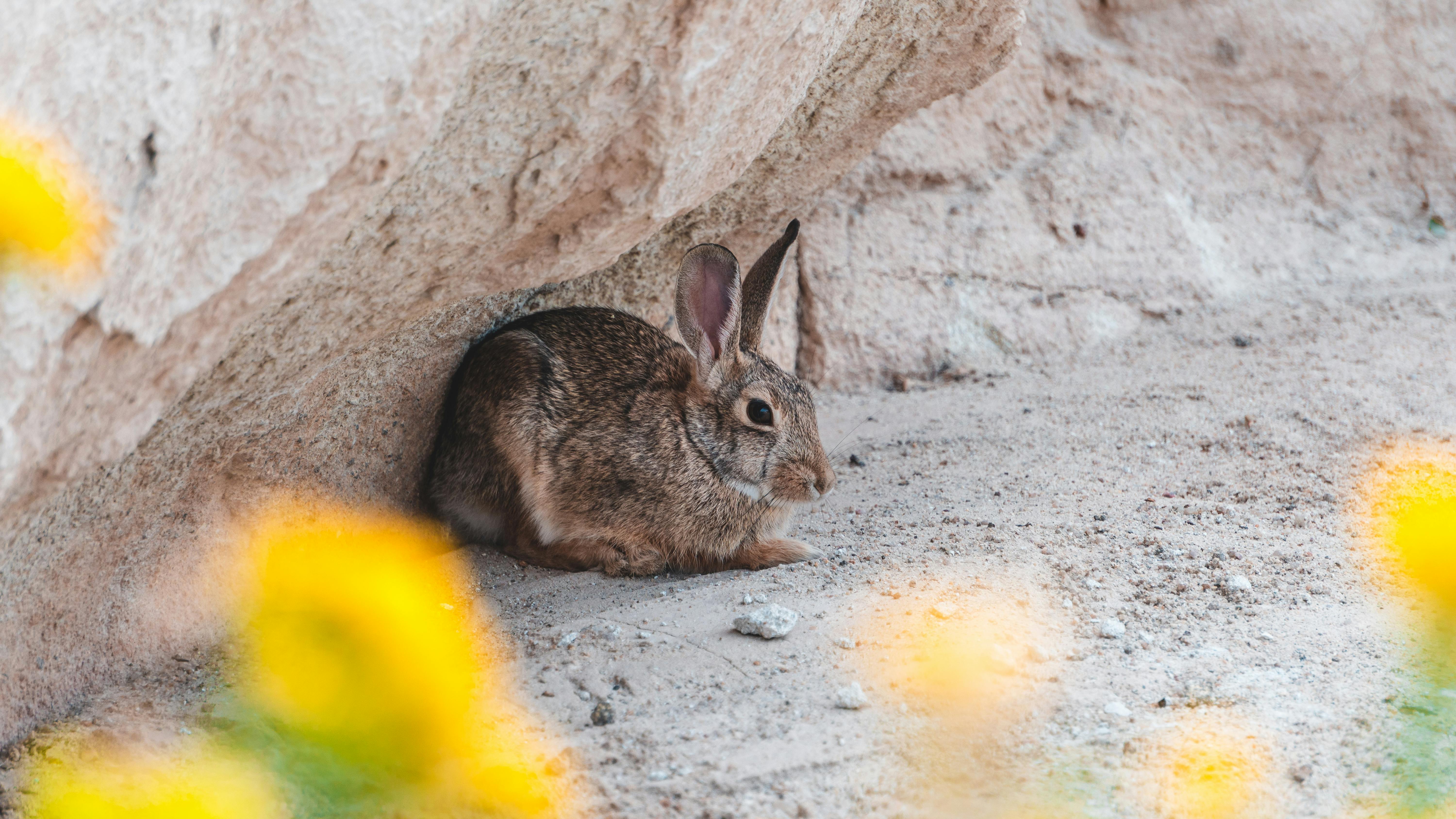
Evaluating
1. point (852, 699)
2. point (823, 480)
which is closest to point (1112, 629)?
point (852, 699)

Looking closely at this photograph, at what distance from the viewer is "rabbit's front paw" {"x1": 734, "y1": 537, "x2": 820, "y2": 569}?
4355mm

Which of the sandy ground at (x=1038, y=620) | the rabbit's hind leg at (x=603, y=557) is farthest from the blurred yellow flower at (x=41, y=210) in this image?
the rabbit's hind leg at (x=603, y=557)

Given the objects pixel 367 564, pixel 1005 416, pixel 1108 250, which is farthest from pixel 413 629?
pixel 1108 250

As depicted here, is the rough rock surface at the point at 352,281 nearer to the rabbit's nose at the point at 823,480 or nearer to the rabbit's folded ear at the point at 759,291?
the rabbit's folded ear at the point at 759,291

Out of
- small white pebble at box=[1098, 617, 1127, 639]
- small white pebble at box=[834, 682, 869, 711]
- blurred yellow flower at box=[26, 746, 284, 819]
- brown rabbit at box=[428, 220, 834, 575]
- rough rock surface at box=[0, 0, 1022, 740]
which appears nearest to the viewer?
rough rock surface at box=[0, 0, 1022, 740]

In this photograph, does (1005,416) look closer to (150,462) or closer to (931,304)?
(931,304)

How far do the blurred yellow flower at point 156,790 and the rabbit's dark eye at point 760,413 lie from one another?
85.9 inches

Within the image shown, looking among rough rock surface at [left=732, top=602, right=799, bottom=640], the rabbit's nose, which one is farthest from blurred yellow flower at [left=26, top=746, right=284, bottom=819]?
the rabbit's nose

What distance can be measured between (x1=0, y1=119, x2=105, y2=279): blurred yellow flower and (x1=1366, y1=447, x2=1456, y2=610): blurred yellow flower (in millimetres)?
3684

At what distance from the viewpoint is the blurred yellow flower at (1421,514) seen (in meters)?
3.92

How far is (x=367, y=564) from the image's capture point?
433cm

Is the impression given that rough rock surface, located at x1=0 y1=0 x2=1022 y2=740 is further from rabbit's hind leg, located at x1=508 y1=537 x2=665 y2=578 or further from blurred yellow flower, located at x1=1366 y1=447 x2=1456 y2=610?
blurred yellow flower, located at x1=1366 y1=447 x2=1456 y2=610

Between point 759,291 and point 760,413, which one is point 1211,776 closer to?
point 760,413

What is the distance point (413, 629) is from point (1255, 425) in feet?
11.8
